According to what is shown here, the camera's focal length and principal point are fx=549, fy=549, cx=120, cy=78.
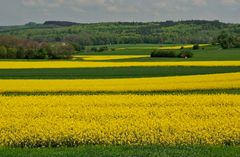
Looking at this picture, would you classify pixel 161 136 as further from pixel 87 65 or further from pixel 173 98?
pixel 87 65

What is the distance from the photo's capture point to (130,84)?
113 ft

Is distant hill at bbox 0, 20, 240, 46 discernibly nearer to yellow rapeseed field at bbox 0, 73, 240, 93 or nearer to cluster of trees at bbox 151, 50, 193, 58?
cluster of trees at bbox 151, 50, 193, 58

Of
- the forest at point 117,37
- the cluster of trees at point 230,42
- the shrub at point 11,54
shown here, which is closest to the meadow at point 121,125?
the forest at point 117,37

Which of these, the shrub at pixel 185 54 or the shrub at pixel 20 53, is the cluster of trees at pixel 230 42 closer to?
the shrub at pixel 185 54

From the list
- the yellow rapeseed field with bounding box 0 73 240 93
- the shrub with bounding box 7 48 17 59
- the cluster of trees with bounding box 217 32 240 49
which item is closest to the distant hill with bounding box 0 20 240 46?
the cluster of trees with bounding box 217 32 240 49

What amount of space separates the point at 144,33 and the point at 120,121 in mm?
129275

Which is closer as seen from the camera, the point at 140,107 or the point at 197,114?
the point at 197,114

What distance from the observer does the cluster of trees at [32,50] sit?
72.8 metres

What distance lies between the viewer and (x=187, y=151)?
14367 mm

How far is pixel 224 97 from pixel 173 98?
90.7 inches

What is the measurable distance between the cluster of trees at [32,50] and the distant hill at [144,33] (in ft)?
94.7

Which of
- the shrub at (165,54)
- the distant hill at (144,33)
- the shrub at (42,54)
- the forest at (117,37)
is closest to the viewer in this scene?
the shrub at (165,54)

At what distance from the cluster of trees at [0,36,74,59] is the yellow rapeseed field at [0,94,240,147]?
Answer: 159 feet

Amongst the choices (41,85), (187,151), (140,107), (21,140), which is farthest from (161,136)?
(41,85)
